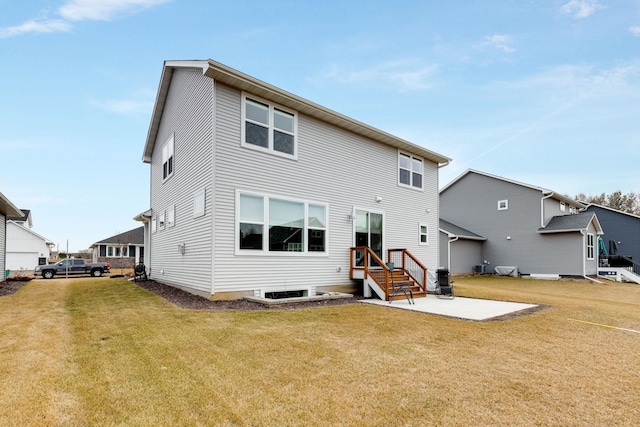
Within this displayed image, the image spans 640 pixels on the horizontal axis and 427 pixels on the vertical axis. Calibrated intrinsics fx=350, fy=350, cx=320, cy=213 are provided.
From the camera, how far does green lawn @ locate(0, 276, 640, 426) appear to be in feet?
10.1

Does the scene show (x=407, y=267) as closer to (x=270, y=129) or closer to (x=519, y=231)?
(x=270, y=129)

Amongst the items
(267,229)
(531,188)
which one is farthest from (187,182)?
(531,188)

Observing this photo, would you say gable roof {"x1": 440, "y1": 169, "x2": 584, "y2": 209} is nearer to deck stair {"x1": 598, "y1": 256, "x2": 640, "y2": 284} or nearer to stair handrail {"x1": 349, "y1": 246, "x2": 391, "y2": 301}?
deck stair {"x1": 598, "y1": 256, "x2": 640, "y2": 284}

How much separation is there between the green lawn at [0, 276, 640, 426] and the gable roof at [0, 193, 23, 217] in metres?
8.86

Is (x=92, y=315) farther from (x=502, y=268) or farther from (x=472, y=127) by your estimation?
(x=502, y=268)

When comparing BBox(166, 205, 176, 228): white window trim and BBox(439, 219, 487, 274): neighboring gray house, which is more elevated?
A: BBox(166, 205, 176, 228): white window trim

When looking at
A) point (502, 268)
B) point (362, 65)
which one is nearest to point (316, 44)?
point (362, 65)

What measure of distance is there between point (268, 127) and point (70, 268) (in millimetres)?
20893

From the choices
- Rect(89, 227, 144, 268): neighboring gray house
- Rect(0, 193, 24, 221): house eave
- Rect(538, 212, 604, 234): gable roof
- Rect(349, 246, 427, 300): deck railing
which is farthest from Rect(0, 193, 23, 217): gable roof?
Rect(538, 212, 604, 234): gable roof

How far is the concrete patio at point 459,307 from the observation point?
8.12 m

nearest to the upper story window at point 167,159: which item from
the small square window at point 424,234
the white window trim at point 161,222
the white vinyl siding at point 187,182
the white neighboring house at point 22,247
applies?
the white vinyl siding at point 187,182

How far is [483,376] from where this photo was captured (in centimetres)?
411

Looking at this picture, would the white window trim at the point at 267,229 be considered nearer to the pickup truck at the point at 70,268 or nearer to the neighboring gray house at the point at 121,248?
the pickup truck at the point at 70,268

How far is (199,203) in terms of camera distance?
383 inches
